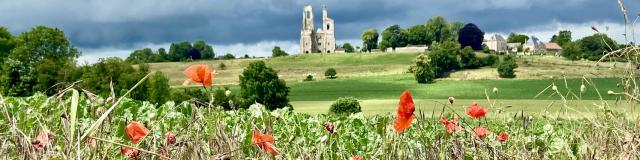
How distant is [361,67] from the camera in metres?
119

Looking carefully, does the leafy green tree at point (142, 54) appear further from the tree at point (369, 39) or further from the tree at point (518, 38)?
the tree at point (518, 38)

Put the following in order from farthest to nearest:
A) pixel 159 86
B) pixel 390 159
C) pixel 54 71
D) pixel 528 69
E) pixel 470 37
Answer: pixel 470 37 → pixel 528 69 → pixel 54 71 → pixel 159 86 → pixel 390 159

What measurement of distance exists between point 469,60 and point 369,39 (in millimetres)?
78678

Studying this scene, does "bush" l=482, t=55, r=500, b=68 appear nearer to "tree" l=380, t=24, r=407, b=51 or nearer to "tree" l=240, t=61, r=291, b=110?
"tree" l=240, t=61, r=291, b=110

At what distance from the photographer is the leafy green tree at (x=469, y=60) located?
113250 mm

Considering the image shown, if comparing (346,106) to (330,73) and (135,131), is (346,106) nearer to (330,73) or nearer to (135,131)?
(135,131)

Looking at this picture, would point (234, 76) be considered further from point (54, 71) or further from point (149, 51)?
point (149, 51)

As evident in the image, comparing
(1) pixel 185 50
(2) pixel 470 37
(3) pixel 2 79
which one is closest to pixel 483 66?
(2) pixel 470 37

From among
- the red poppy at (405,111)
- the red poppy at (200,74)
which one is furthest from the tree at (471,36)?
the red poppy at (405,111)

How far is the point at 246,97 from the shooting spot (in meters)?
58.1

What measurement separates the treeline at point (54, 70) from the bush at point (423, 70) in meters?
43.2

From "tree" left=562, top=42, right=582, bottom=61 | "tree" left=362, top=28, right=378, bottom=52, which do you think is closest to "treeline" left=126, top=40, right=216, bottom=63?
"tree" left=362, top=28, right=378, bottom=52

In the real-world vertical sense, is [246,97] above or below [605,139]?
below

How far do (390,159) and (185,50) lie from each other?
178844mm
